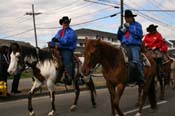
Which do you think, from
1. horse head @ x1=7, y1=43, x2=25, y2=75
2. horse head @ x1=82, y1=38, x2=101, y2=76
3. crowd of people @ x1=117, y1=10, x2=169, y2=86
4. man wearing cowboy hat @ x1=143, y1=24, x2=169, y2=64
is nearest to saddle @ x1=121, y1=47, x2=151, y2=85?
crowd of people @ x1=117, y1=10, x2=169, y2=86

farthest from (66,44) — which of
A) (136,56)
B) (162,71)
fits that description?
(162,71)

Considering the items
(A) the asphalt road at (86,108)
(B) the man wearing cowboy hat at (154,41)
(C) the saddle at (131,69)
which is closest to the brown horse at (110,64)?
(C) the saddle at (131,69)

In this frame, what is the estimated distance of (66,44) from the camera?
41.4 ft

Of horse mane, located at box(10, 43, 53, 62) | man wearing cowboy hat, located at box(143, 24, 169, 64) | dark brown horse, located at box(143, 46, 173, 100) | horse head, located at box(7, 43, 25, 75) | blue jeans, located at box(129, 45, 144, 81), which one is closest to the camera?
blue jeans, located at box(129, 45, 144, 81)

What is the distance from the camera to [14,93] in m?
18.2

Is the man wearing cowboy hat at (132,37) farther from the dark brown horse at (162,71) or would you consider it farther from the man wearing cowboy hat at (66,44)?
the dark brown horse at (162,71)

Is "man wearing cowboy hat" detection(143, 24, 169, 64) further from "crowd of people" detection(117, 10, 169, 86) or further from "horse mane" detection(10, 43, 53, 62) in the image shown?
"horse mane" detection(10, 43, 53, 62)

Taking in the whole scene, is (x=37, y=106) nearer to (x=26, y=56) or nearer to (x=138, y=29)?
(x=26, y=56)

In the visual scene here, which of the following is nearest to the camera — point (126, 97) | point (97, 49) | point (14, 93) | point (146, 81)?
point (97, 49)

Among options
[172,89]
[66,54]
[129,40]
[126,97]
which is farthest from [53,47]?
[172,89]

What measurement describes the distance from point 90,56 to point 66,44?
2922 millimetres

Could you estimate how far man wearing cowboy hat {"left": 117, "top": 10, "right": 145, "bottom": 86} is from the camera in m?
11.1

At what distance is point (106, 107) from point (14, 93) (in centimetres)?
576

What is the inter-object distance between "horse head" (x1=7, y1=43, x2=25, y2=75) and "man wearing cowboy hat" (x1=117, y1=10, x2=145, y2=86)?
8.46 ft
